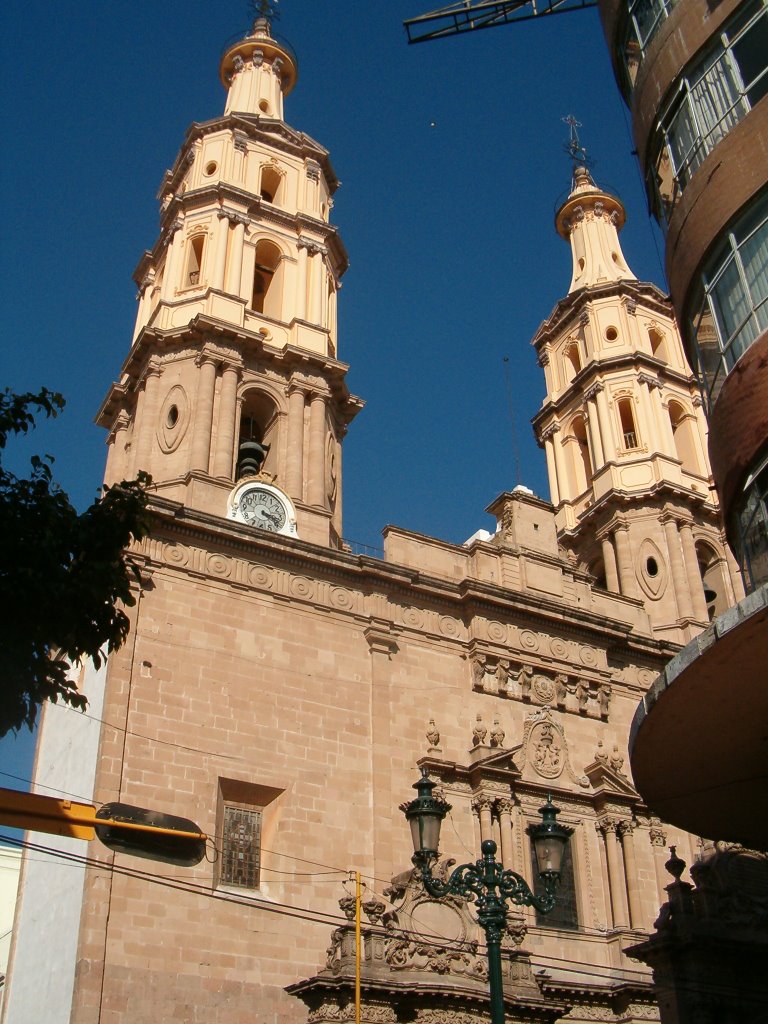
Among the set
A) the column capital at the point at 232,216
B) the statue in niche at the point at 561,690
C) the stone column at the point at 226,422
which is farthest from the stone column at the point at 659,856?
the column capital at the point at 232,216

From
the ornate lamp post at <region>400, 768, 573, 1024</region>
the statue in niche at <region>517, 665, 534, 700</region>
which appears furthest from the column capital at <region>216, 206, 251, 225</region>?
the ornate lamp post at <region>400, 768, 573, 1024</region>

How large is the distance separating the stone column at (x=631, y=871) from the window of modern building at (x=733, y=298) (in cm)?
1347

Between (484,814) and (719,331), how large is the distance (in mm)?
12694

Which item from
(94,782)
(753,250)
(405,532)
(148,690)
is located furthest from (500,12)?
(94,782)

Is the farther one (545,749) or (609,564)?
(609,564)

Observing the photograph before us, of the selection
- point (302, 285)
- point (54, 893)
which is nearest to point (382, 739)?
point (54, 893)

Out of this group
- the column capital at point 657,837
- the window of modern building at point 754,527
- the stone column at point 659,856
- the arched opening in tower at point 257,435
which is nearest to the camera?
the window of modern building at point 754,527

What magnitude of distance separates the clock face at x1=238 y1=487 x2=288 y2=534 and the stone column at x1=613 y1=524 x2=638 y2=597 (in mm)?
10524

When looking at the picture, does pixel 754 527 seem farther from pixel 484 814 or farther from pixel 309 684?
pixel 309 684

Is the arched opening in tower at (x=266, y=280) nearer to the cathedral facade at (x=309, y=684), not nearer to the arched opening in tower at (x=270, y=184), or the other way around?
the cathedral facade at (x=309, y=684)

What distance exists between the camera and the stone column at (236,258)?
29.2 metres

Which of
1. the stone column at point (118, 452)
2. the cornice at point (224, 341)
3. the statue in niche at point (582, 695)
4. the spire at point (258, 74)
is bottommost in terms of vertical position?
the statue in niche at point (582, 695)

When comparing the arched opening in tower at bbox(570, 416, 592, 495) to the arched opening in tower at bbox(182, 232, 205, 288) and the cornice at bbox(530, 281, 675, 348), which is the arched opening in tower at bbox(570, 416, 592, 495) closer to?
the cornice at bbox(530, 281, 675, 348)

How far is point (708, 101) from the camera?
46.7 feet
